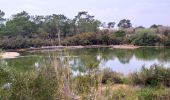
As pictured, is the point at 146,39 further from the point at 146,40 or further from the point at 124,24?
the point at 124,24

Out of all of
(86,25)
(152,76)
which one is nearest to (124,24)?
(86,25)

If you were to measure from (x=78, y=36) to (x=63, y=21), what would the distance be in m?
6.23

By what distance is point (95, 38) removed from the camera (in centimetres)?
5031

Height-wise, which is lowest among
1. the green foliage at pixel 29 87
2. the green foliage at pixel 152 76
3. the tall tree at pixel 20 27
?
the green foliage at pixel 152 76

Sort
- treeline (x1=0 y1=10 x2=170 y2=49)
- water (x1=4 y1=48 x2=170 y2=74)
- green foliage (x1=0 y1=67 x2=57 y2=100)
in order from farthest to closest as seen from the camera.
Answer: treeline (x1=0 y1=10 x2=170 y2=49) → water (x1=4 y1=48 x2=170 y2=74) → green foliage (x1=0 y1=67 x2=57 y2=100)

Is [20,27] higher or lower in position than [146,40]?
higher

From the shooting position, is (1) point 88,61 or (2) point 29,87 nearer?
(2) point 29,87

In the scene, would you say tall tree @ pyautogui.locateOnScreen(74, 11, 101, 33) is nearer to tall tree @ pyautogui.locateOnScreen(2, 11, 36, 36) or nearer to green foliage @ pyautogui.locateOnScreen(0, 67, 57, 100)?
tall tree @ pyautogui.locateOnScreen(2, 11, 36, 36)

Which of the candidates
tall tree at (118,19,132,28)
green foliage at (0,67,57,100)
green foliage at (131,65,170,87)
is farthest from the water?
tall tree at (118,19,132,28)

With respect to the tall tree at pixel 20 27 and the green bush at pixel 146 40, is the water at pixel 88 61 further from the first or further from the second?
the tall tree at pixel 20 27

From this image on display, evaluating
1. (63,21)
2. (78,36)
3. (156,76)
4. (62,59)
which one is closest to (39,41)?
(78,36)

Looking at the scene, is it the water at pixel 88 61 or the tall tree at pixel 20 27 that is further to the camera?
the tall tree at pixel 20 27

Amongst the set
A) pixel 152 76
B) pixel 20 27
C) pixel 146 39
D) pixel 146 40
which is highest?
pixel 20 27

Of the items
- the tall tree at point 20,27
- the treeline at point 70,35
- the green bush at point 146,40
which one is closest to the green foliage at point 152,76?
the treeline at point 70,35
